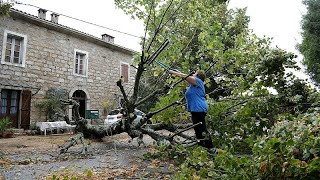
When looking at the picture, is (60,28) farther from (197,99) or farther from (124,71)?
(197,99)

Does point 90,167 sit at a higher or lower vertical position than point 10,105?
lower

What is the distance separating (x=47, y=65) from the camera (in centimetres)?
1412

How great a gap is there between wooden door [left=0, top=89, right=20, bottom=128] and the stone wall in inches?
26.9

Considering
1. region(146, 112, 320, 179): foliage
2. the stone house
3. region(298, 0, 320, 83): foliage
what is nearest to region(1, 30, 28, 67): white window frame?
the stone house

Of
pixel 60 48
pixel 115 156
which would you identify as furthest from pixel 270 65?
pixel 60 48

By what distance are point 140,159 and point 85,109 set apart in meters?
11.9

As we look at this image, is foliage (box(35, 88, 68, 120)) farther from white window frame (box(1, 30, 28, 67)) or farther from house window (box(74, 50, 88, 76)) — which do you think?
house window (box(74, 50, 88, 76))

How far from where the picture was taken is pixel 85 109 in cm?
1586

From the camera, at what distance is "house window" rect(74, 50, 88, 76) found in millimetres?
15891

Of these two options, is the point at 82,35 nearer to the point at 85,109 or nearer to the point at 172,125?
the point at 85,109

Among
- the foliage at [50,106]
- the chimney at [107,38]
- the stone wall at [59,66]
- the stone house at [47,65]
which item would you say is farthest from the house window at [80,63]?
the chimney at [107,38]

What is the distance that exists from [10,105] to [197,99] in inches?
437

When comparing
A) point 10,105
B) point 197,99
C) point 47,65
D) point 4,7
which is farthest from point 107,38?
point 197,99

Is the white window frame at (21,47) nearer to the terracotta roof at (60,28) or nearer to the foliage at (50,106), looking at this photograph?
the terracotta roof at (60,28)
